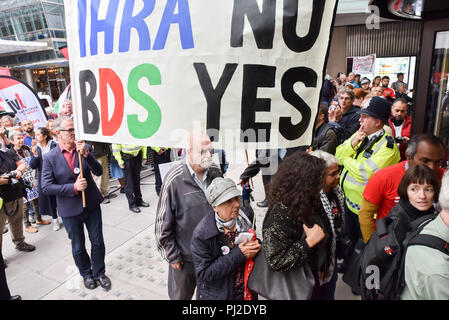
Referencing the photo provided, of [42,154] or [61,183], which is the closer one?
[61,183]

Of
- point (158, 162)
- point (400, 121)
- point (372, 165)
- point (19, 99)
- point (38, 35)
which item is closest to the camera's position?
point (372, 165)

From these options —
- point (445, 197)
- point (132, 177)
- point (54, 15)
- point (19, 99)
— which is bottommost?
point (132, 177)

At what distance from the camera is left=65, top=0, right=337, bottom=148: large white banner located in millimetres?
1525

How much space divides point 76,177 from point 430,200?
11.2 ft

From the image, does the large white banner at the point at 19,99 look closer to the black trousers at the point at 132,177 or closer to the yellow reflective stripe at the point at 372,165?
the black trousers at the point at 132,177

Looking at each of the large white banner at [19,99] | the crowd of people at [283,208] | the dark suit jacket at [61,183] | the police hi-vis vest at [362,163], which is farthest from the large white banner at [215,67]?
the large white banner at [19,99]

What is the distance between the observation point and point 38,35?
28.2 metres

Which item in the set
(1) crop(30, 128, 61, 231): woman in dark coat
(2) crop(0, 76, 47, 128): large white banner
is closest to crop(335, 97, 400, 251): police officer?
(1) crop(30, 128, 61, 231): woman in dark coat

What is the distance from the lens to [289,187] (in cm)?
194

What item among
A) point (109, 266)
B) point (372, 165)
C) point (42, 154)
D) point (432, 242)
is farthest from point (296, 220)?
point (42, 154)

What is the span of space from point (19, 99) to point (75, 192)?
3351mm

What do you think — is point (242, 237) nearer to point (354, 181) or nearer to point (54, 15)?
point (354, 181)

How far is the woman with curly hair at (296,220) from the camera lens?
5.98 feet
